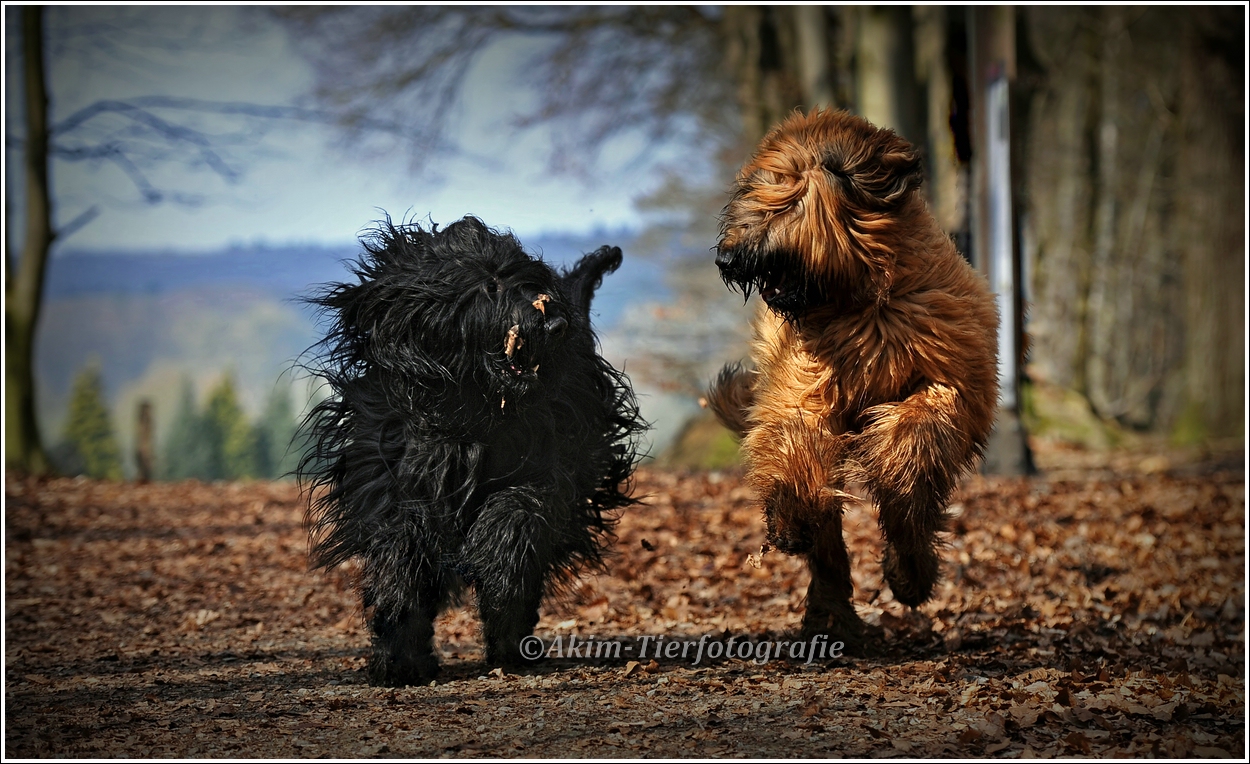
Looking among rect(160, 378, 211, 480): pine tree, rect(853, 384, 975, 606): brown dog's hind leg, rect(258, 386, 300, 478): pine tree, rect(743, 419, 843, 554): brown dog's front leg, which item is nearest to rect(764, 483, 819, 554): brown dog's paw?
rect(743, 419, 843, 554): brown dog's front leg

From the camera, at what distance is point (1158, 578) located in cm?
626

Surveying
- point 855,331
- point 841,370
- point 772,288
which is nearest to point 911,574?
point 841,370

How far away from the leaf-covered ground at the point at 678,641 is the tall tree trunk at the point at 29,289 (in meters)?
2.14

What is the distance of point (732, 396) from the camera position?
15.2 feet

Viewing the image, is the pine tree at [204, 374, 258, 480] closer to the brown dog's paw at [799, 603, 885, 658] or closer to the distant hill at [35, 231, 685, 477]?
the distant hill at [35, 231, 685, 477]

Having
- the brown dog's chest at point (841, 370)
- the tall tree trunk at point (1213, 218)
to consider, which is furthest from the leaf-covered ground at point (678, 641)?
the tall tree trunk at point (1213, 218)

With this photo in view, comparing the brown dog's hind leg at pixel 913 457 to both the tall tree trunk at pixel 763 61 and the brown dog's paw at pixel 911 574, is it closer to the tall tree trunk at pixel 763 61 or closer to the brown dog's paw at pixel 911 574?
the brown dog's paw at pixel 911 574

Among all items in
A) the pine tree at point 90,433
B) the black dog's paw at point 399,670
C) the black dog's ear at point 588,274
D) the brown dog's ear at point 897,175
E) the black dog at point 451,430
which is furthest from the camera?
the pine tree at point 90,433

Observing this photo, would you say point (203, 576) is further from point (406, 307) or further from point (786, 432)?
point (786, 432)

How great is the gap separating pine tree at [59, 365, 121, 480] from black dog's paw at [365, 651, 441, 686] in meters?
7.97

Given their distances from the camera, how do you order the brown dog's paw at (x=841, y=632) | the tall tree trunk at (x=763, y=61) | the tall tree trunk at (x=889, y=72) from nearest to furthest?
1. the brown dog's paw at (x=841, y=632)
2. the tall tree trunk at (x=889, y=72)
3. the tall tree trunk at (x=763, y=61)

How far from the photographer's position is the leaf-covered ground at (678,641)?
3422mm

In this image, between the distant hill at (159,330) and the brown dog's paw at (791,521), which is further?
the distant hill at (159,330)

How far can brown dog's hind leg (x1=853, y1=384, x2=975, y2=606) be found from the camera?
12.0 ft
